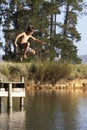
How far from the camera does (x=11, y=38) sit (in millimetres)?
57031

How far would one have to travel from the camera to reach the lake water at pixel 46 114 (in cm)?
2752

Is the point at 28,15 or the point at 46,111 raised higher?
the point at 28,15

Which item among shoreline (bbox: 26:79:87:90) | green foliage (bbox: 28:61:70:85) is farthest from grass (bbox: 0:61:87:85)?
shoreline (bbox: 26:79:87:90)

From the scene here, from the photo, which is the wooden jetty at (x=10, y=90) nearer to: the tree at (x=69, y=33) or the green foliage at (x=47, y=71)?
the green foliage at (x=47, y=71)

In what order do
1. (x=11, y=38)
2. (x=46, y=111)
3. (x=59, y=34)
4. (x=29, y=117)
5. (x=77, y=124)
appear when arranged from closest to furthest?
1. (x=77, y=124)
2. (x=29, y=117)
3. (x=46, y=111)
4. (x=11, y=38)
5. (x=59, y=34)

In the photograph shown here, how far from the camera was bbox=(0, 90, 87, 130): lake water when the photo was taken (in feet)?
90.3

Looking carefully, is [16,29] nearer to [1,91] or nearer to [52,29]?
[52,29]

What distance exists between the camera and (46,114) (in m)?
32.0

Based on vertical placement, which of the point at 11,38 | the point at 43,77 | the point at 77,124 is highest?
the point at 11,38

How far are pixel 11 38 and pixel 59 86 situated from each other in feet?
25.7

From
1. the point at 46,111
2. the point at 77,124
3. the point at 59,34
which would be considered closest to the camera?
the point at 77,124

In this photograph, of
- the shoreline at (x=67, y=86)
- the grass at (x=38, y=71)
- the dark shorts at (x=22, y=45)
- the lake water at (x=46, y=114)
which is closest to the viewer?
the dark shorts at (x=22, y=45)

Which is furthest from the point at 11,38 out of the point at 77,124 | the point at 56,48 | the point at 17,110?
the point at 77,124

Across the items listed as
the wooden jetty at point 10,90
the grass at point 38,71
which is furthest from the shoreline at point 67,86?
the wooden jetty at point 10,90
